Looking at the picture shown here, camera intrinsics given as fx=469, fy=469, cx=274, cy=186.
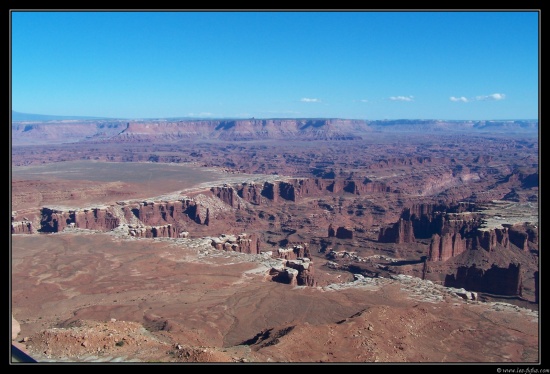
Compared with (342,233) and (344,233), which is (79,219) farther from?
(344,233)

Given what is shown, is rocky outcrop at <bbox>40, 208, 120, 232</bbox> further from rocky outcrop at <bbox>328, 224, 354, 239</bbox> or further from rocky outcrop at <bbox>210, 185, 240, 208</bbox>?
rocky outcrop at <bbox>328, 224, 354, 239</bbox>

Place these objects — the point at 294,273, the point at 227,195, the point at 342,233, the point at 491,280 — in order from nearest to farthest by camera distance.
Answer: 1. the point at 294,273
2. the point at 491,280
3. the point at 342,233
4. the point at 227,195

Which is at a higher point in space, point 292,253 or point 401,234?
point 401,234

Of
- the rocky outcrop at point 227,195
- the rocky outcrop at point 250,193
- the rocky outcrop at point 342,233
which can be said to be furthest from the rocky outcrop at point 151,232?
the rocky outcrop at point 250,193

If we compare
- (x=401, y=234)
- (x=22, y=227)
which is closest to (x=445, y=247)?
(x=401, y=234)

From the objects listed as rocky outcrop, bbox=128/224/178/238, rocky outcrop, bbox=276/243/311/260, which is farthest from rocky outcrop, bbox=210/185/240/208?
rocky outcrop, bbox=276/243/311/260

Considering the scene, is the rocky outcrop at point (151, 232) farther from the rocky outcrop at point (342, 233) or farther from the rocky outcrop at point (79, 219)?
the rocky outcrop at point (342, 233)

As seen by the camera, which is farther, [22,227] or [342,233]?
[342,233]

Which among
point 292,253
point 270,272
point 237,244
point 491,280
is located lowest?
point 292,253
